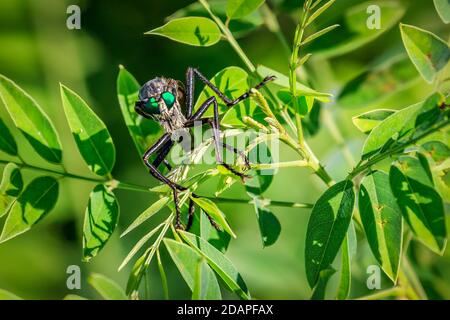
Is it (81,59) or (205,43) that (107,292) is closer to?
(205,43)

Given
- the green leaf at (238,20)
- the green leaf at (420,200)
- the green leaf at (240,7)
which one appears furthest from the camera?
the green leaf at (238,20)

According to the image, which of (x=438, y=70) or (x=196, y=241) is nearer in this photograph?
(x=196, y=241)

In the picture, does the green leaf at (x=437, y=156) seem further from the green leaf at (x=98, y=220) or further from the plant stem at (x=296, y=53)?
the green leaf at (x=98, y=220)

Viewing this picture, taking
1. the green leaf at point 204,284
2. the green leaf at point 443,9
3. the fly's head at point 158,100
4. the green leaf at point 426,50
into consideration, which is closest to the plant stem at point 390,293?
the green leaf at point 204,284

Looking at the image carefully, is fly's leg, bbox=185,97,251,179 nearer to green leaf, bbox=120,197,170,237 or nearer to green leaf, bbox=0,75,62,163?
green leaf, bbox=120,197,170,237

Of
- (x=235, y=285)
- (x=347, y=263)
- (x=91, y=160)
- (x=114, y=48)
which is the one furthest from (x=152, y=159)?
(x=114, y=48)

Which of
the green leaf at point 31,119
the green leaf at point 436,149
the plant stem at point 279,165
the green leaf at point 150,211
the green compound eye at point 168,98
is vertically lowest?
the green leaf at point 150,211

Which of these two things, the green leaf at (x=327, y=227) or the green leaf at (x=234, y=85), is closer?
the green leaf at (x=327, y=227)
